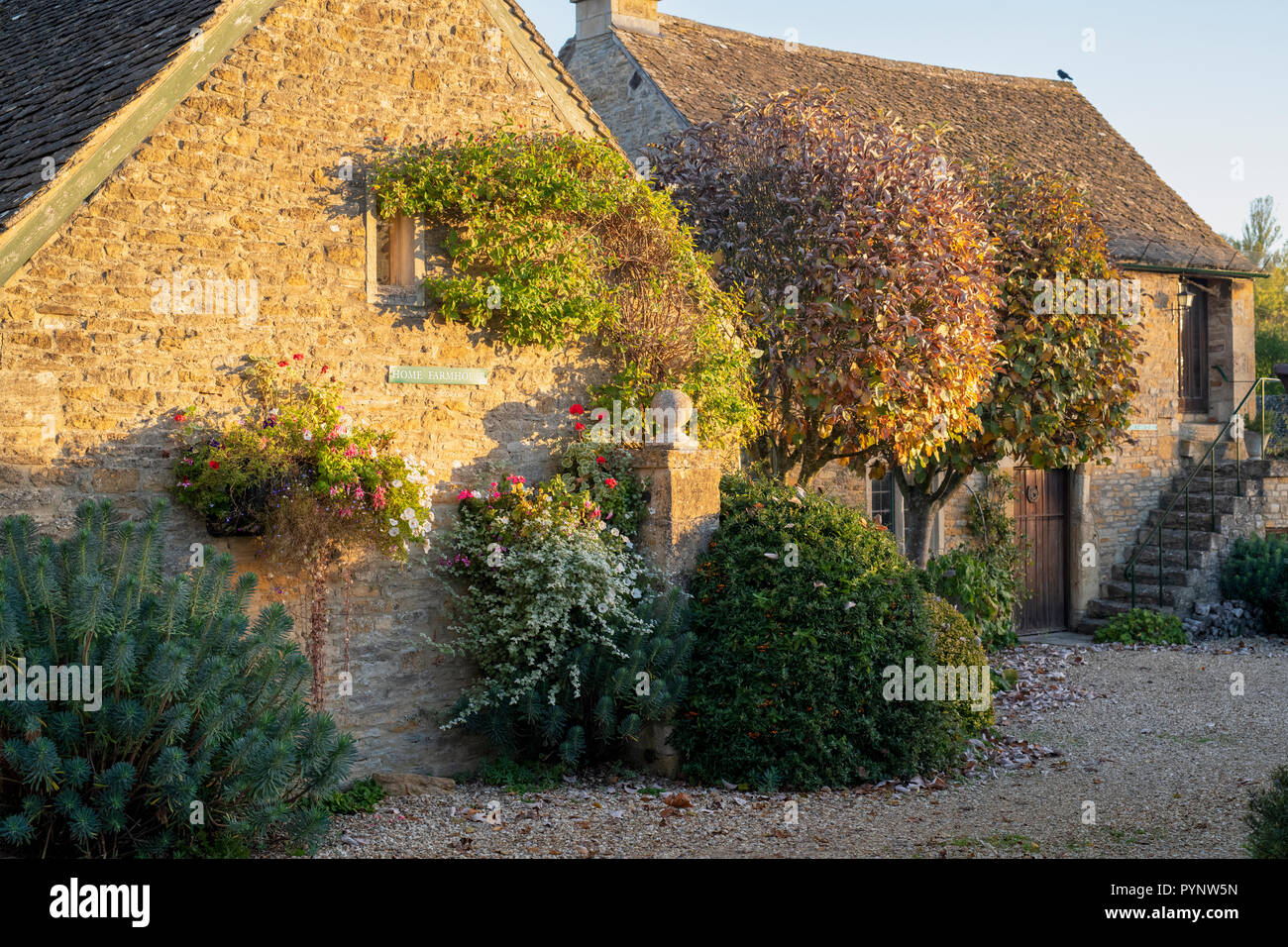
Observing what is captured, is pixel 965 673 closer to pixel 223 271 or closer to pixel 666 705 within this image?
pixel 666 705

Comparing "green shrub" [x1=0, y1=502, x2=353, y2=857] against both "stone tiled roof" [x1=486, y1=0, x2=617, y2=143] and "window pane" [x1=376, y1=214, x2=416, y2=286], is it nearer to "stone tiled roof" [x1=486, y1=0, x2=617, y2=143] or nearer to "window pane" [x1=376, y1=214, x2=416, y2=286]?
"window pane" [x1=376, y1=214, x2=416, y2=286]

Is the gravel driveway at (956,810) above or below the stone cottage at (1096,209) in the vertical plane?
below

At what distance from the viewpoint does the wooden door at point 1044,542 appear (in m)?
15.7

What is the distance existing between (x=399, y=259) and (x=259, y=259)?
3.38 feet

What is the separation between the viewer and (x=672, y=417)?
8.80 meters

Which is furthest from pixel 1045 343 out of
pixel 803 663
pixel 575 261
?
pixel 803 663

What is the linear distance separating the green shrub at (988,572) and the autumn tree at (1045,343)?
1.04 meters

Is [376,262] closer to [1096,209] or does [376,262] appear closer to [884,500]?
[884,500]

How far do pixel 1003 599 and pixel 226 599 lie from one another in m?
9.07

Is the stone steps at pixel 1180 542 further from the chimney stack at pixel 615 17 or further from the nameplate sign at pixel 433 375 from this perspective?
the nameplate sign at pixel 433 375

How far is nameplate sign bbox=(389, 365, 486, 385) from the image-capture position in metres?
8.23

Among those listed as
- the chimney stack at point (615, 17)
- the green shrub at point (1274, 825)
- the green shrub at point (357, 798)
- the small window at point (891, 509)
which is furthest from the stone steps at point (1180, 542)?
the green shrub at point (357, 798)

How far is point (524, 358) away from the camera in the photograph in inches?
347

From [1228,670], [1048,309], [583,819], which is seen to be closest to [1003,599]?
[1228,670]
